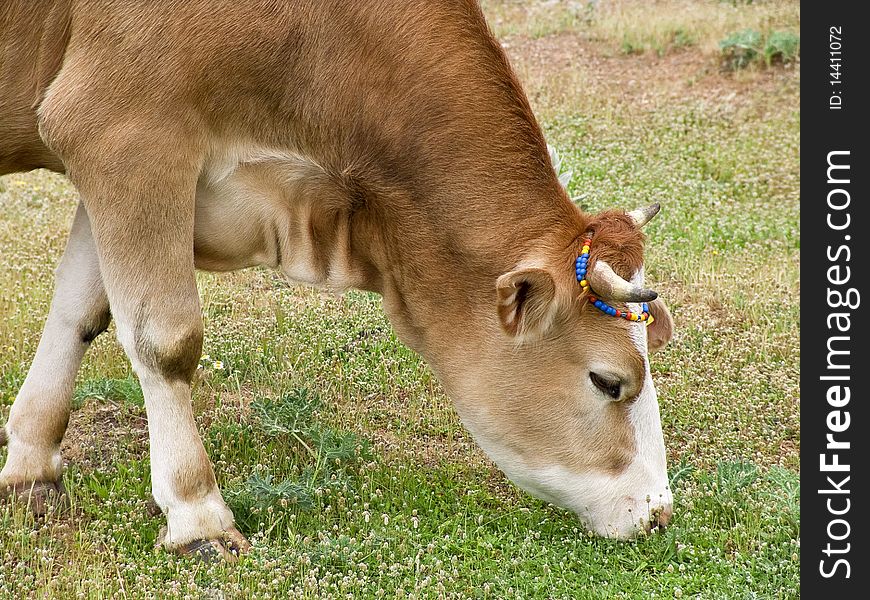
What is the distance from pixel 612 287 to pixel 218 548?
191cm

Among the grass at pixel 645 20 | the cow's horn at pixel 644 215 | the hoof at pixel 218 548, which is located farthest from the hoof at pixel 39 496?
the grass at pixel 645 20

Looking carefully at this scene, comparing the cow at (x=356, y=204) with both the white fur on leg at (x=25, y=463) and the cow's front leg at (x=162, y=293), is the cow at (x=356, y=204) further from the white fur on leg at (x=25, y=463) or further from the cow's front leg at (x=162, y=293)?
the white fur on leg at (x=25, y=463)

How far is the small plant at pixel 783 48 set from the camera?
41.2ft

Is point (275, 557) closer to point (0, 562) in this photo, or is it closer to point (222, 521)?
point (222, 521)

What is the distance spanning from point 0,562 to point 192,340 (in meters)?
1.19

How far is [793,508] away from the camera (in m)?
5.24

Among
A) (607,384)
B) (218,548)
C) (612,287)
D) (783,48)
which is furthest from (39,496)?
(783,48)

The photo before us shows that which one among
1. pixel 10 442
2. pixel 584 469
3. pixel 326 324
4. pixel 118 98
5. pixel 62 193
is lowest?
pixel 62 193

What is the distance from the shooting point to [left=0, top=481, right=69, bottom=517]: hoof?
208 inches

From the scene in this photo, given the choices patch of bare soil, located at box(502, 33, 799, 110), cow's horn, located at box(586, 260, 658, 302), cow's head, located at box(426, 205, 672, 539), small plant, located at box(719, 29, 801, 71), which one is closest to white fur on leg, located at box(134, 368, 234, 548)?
cow's head, located at box(426, 205, 672, 539)

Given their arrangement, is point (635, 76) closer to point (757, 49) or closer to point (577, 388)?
point (757, 49)

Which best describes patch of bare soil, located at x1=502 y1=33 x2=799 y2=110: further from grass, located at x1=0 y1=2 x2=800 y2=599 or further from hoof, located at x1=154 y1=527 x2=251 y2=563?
hoof, located at x1=154 y1=527 x2=251 y2=563

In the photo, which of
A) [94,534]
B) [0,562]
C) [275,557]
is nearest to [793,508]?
[275,557]

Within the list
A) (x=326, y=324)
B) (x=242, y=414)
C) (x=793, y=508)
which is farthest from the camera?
(x=326, y=324)
